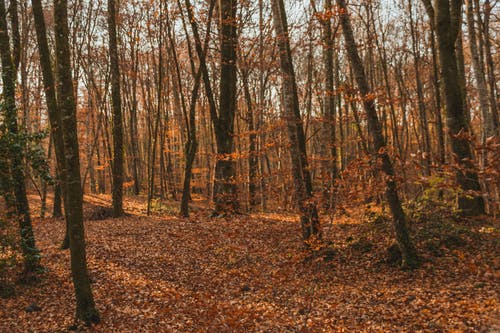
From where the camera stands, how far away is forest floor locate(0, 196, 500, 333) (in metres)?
6.95

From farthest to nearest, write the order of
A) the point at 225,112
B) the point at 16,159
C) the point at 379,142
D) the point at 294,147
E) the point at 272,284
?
the point at 225,112 < the point at 294,147 < the point at 272,284 < the point at 16,159 < the point at 379,142

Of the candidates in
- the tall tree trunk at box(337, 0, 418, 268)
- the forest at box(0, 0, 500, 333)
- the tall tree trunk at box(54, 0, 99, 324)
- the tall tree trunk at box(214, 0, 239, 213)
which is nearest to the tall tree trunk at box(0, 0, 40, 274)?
the forest at box(0, 0, 500, 333)

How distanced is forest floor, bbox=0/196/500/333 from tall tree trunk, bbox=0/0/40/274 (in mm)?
802

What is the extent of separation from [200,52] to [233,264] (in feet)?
28.5

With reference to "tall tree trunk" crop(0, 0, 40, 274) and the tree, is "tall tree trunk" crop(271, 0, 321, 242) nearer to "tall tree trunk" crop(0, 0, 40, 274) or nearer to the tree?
the tree

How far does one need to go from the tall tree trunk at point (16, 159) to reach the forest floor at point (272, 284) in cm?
80

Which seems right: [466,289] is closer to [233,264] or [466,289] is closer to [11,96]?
[233,264]

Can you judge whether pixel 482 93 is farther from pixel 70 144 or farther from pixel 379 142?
pixel 70 144

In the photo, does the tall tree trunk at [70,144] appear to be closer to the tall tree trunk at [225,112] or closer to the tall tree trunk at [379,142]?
the tall tree trunk at [379,142]

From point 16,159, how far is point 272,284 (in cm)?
721

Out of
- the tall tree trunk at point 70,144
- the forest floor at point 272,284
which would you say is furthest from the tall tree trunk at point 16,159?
the tall tree trunk at point 70,144

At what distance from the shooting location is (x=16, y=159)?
9062 mm

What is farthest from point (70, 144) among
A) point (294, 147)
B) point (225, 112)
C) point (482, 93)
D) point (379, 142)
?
point (482, 93)

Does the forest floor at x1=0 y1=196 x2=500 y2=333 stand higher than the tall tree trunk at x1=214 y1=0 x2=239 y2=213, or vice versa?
the tall tree trunk at x1=214 y1=0 x2=239 y2=213
